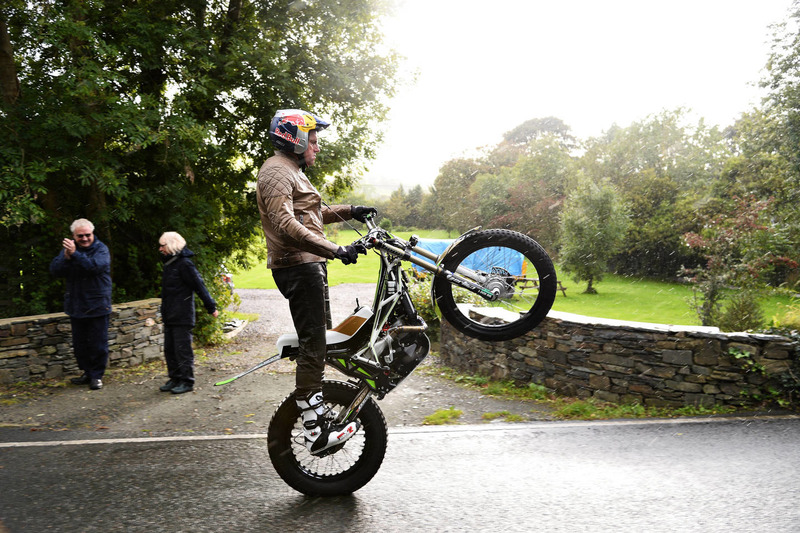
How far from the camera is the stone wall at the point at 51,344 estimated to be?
25.2 feet

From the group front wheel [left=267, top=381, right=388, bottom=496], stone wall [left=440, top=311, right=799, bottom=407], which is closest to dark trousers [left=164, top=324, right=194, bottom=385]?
front wheel [left=267, top=381, right=388, bottom=496]

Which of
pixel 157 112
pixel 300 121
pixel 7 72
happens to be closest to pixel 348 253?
pixel 300 121

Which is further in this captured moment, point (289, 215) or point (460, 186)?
point (460, 186)

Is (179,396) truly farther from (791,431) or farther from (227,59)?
(791,431)

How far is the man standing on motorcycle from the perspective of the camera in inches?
137

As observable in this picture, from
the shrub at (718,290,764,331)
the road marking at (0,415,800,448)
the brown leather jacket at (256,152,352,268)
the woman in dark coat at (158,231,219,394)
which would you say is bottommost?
the road marking at (0,415,800,448)

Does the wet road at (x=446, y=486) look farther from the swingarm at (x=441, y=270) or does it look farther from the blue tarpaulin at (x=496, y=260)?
the blue tarpaulin at (x=496, y=260)

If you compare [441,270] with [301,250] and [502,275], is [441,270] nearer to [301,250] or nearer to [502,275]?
[502,275]

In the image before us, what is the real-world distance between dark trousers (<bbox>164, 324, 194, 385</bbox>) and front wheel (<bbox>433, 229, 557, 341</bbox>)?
15.2ft

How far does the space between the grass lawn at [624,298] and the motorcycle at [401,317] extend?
37.1 ft

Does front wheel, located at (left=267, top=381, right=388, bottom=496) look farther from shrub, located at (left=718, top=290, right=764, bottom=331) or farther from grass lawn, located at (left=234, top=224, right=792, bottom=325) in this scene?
grass lawn, located at (left=234, top=224, right=792, bottom=325)

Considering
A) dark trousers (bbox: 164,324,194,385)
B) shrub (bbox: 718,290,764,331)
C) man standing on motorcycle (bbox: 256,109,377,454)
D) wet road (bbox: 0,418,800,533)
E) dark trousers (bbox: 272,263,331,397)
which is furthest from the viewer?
shrub (bbox: 718,290,764,331)

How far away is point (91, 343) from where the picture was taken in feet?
24.0

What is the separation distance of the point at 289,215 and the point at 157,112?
6352 mm
